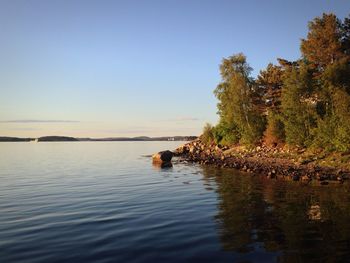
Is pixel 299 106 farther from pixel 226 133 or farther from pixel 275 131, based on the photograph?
pixel 226 133

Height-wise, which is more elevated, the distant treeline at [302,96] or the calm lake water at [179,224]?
the distant treeline at [302,96]

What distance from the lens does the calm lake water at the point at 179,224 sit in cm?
1312

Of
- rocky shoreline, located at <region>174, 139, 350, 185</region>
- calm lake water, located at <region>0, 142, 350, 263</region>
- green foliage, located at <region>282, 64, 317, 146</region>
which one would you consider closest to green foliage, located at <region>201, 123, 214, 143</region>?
rocky shoreline, located at <region>174, 139, 350, 185</region>

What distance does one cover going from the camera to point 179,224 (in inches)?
696

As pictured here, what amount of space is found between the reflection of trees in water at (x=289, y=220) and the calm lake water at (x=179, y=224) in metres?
0.04

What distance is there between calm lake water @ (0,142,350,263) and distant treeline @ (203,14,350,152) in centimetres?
1748

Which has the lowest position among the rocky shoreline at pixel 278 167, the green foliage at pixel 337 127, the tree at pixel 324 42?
the rocky shoreline at pixel 278 167

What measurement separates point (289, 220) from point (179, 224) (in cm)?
571

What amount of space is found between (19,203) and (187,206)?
40.0 feet

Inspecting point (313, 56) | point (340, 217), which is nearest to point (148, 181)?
point (340, 217)

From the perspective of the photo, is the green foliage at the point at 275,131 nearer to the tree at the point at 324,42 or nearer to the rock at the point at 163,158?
the tree at the point at 324,42

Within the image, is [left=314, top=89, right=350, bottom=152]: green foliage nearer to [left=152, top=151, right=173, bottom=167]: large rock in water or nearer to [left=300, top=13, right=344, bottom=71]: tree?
[left=300, top=13, right=344, bottom=71]: tree

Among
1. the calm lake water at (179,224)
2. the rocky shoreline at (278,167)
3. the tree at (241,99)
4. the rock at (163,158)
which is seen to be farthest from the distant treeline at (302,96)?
the calm lake water at (179,224)

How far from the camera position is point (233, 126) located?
75.9 metres
